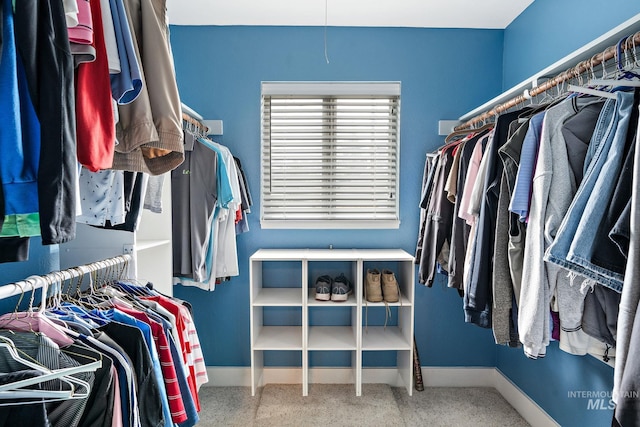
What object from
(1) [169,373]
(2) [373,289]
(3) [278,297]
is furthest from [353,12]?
(1) [169,373]

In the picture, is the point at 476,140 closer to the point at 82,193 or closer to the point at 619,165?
the point at 619,165

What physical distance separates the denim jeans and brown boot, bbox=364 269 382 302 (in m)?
1.29

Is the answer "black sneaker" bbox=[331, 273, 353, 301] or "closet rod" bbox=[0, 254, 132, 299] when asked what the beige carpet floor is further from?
"closet rod" bbox=[0, 254, 132, 299]

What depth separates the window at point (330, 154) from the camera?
2.57 meters

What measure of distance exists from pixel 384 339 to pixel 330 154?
133cm

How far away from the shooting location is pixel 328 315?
8.48 ft

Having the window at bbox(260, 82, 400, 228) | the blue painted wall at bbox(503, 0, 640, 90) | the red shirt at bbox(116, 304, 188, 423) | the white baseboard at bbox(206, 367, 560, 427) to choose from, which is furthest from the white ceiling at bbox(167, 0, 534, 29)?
the white baseboard at bbox(206, 367, 560, 427)

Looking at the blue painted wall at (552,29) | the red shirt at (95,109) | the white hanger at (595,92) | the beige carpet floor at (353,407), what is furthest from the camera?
the beige carpet floor at (353,407)

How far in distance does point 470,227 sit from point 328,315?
1263 mm

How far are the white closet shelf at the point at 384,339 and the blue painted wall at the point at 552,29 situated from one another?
186 centimetres

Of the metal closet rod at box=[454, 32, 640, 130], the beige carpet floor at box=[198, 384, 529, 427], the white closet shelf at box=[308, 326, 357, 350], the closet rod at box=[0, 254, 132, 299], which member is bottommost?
the beige carpet floor at box=[198, 384, 529, 427]

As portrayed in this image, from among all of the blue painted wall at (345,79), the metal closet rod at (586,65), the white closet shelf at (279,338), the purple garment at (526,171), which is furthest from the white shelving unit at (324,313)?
the metal closet rod at (586,65)

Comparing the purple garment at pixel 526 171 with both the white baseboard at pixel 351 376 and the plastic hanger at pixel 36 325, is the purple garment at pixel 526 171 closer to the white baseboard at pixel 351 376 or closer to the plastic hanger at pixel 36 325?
the plastic hanger at pixel 36 325

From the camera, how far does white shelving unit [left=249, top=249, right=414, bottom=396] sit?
2221mm
